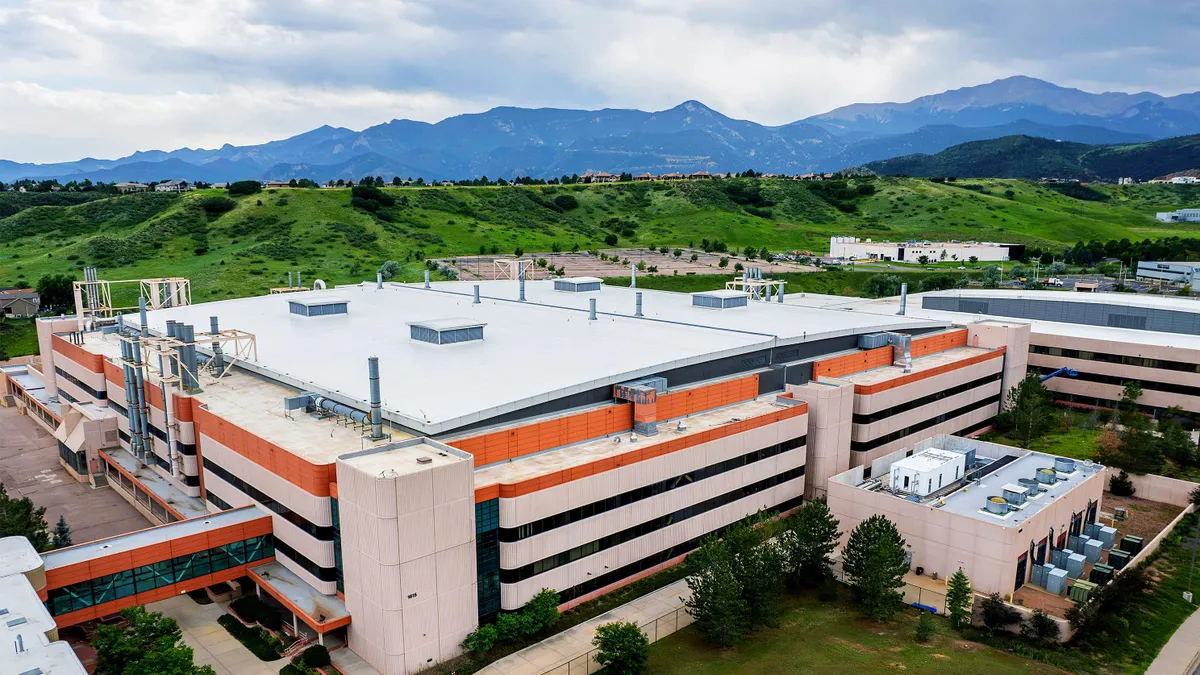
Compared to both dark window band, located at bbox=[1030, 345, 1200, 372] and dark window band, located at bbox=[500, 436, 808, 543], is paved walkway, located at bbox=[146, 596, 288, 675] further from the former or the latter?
dark window band, located at bbox=[1030, 345, 1200, 372]

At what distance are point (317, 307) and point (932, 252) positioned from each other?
142 m

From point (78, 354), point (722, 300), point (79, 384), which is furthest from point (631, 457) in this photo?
point (79, 384)

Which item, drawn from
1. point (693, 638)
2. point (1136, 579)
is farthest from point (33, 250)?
point (1136, 579)

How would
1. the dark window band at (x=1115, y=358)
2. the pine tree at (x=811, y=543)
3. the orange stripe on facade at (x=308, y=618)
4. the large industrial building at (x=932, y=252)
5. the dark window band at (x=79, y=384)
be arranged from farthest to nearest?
the large industrial building at (x=932, y=252)
the dark window band at (x=1115, y=358)
the dark window band at (x=79, y=384)
the pine tree at (x=811, y=543)
the orange stripe on facade at (x=308, y=618)

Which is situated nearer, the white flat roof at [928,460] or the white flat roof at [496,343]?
the white flat roof at [496,343]

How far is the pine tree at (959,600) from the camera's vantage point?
38.0 m

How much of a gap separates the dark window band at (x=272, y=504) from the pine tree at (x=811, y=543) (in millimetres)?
24247

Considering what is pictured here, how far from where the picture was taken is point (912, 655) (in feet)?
116

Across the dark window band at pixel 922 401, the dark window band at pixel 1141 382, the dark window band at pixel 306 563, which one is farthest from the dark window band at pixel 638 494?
the dark window band at pixel 1141 382

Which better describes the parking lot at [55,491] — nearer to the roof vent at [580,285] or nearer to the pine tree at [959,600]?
the roof vent at [580,285]

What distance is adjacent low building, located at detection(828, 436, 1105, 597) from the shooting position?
40.7m

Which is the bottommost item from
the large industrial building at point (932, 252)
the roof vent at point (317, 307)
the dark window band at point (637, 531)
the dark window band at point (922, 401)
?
the dark window band at point (637, 531)

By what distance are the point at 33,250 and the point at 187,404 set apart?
444 ft

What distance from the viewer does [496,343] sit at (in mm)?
56125
